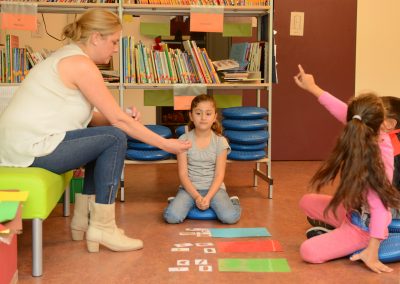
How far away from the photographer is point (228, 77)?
11.2ft

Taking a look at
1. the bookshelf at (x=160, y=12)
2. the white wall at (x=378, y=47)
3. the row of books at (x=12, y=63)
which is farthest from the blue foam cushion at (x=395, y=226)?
the white wall at (x=378, y=47)

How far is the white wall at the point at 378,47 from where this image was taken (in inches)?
196

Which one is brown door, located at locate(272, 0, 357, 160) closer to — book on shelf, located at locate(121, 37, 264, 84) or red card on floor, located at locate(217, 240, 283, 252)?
book on shelf, located at locate(121, 37, 264, 84)

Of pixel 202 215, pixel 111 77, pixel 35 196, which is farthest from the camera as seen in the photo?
pixel 111 77

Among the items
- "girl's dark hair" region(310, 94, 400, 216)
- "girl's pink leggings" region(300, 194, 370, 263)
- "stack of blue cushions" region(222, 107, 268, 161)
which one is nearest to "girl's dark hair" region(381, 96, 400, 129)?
"girl's dark hair" region(310, 94, 400, 216)

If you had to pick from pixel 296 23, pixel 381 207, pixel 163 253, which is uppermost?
pixel 296 23

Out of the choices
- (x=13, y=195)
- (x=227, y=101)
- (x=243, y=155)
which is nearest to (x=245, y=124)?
(x=243, y=155)

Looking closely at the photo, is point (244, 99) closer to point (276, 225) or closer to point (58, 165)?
point (276, 225)

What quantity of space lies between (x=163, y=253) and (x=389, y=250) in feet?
2.99

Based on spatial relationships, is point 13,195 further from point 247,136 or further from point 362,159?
point 247,136

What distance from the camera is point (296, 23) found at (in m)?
4.86

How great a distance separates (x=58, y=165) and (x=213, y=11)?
61.1 inches

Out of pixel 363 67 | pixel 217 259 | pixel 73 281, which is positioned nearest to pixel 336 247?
pixel 217 259

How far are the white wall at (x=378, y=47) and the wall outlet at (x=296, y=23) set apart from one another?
0.54 m
